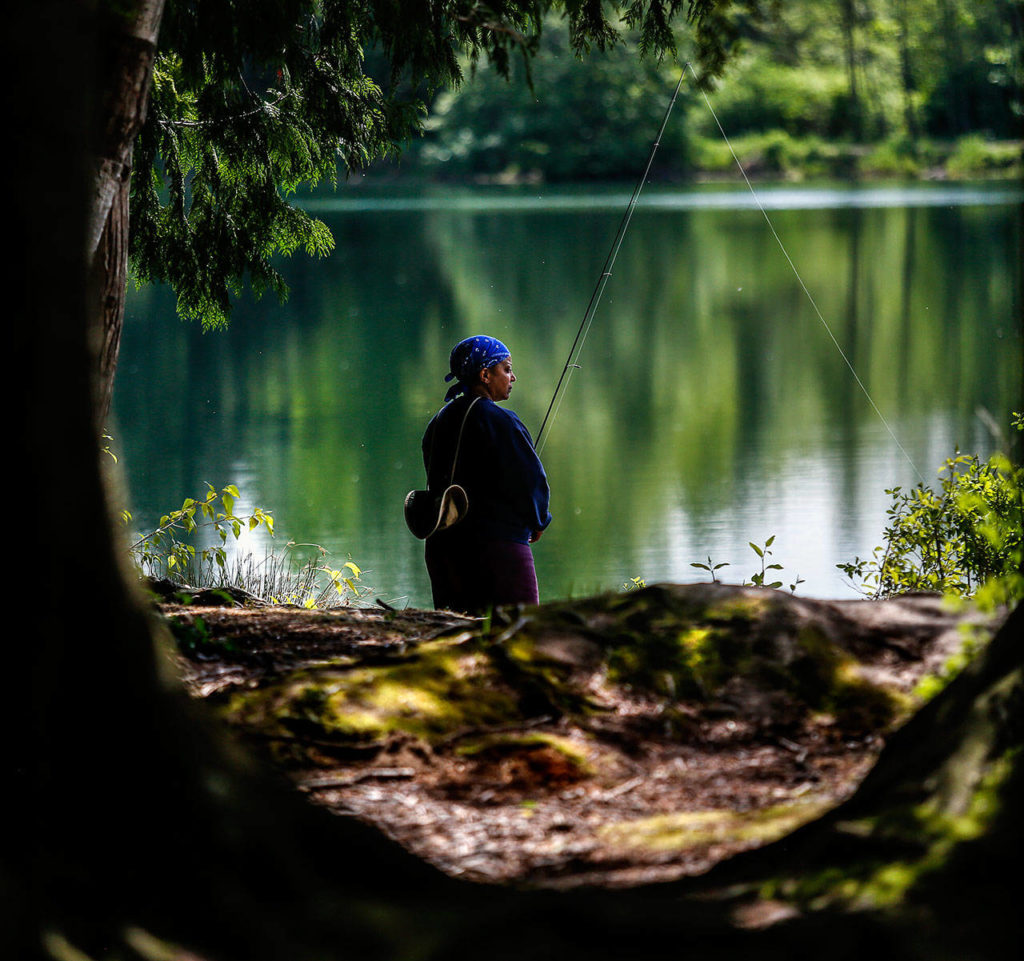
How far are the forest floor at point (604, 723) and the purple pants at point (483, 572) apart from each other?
1632 millimetres

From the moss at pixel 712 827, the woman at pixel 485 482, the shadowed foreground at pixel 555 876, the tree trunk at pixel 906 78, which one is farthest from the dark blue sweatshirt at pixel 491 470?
the tree trunk at pixel 906 78

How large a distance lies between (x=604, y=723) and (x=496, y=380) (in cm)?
236

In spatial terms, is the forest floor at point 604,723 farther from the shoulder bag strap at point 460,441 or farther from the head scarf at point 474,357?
the head scarf at point 474,357

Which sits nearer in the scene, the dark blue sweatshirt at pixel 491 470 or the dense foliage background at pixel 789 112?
the dark blue sweatshirt at pixel 491 470

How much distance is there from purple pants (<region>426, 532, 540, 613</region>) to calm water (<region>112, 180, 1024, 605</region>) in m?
0.28

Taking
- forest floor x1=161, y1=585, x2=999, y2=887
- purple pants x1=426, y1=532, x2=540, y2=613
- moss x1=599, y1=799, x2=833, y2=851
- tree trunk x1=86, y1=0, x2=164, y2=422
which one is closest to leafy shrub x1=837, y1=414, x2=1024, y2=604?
purple pants x1=426, y1=532, x2=540, y2=613

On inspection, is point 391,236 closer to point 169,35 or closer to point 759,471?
point 759,471

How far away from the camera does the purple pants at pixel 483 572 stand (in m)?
5.32

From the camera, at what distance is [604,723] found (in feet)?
10.3

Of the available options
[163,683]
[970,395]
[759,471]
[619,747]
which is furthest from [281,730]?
[970,395]

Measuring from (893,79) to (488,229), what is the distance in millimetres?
27648

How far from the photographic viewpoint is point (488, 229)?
38.5m

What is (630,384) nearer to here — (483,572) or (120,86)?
(483,572)

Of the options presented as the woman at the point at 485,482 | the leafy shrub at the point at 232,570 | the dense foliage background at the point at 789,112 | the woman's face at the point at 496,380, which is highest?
the dense foliage background at the point at 789,112
